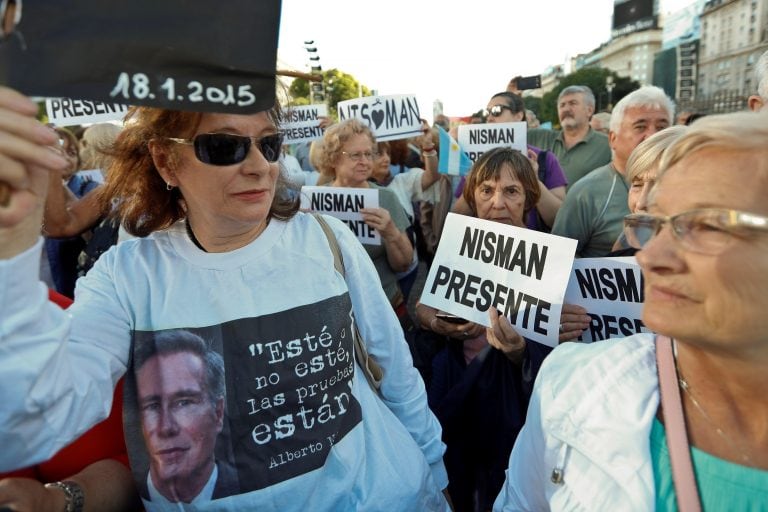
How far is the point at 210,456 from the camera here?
1.56 meters

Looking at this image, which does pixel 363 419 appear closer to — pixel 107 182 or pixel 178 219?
pixel 178 219

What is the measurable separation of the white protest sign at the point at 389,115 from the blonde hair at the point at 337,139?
1.25 m

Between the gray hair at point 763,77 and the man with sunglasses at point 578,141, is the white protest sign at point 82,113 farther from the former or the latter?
the man with sunglasses at point 578,141

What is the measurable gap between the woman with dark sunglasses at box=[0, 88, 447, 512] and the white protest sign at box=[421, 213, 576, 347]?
33.9 inches

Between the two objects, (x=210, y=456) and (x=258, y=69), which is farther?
(x=210, y=456)

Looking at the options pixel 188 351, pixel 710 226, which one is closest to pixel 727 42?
pixel 710 226

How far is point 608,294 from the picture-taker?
2504 mm

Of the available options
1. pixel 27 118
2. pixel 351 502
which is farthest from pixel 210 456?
pixel 27 118

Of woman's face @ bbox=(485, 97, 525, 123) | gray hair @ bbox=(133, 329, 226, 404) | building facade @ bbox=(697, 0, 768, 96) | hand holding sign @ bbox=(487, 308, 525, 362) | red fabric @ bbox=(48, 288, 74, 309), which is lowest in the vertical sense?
hand holding sign @ bbox=(487, 308, 525, 362)

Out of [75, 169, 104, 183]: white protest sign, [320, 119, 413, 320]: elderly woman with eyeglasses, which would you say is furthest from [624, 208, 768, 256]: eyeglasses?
[75, 169, 104, 183]: white protest sign

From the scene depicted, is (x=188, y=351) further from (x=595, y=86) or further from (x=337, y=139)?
(x=595, y=86)

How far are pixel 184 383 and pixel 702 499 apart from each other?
127 centimetres

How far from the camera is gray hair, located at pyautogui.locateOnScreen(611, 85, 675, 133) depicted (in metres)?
3.86

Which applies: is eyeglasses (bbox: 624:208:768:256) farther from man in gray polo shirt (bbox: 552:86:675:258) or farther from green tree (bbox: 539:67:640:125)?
green tree (bbox: 539:67:640:125)
